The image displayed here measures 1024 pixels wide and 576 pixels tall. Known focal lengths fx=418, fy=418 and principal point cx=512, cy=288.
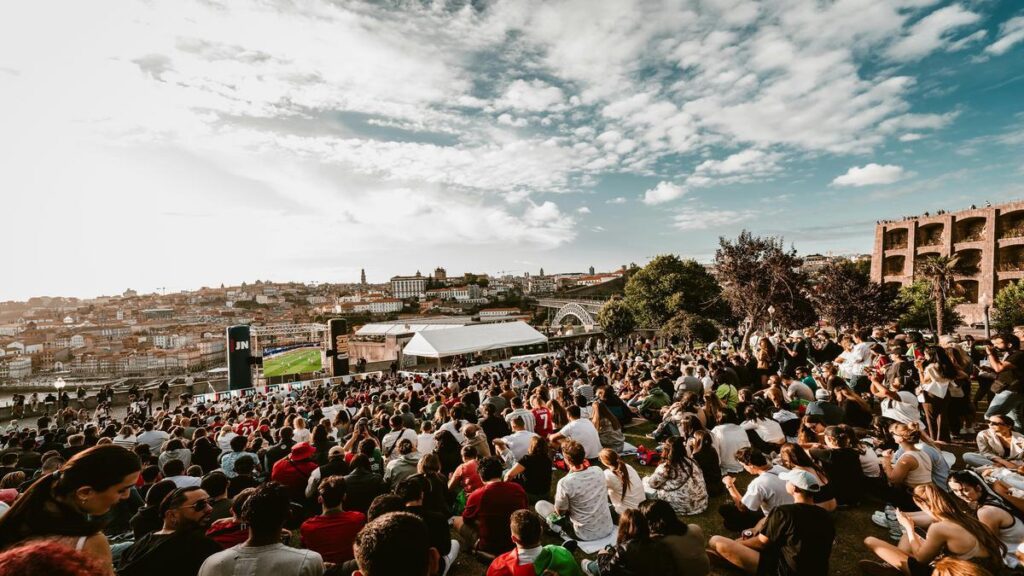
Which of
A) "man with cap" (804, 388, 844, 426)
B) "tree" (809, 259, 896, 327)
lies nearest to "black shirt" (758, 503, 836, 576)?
"man with cap" (804, 388, 844, 426)

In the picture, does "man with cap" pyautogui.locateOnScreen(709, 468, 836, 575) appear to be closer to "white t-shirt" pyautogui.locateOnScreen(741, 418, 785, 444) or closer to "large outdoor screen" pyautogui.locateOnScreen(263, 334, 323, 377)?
"white t-shirt" pyautogui.locateOnScreen(741, 418, 785, 444)

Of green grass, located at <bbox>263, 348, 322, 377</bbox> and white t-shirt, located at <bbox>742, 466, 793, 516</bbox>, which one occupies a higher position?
white t-shirt, located at <bbox>742, 466, 793, 516</bbox>

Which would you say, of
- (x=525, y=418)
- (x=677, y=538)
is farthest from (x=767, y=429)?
(x=677, y=538)

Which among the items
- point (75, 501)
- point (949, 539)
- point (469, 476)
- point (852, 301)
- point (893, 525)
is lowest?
point (893, 525)

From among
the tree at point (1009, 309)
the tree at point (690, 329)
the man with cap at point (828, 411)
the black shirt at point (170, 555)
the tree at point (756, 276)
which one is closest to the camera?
the black shirt at point (170, 555)

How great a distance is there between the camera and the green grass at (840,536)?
390 cm

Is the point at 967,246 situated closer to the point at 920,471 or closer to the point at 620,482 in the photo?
the point at 920,471

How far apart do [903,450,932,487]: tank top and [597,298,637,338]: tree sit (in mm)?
36685

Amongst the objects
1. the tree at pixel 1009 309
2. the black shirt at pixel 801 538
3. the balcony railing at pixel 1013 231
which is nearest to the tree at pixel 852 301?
the tree at pixel 1009 309

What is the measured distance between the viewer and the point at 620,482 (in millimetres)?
4309

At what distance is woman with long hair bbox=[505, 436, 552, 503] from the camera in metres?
4.93

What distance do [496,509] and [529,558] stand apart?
1.11 m

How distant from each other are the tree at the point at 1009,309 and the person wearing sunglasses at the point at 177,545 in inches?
1796

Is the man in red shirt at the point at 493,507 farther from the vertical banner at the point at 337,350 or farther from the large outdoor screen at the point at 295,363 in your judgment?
the large outdoor screen at the point at 295,363
